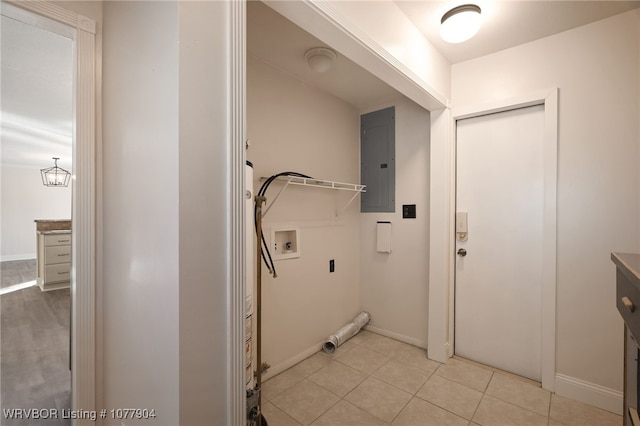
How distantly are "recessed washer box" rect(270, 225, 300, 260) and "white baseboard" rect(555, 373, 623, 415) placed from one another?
2062mm

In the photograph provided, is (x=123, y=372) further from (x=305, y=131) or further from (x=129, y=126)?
(x=305, y=131)

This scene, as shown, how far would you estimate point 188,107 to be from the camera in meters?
0.83

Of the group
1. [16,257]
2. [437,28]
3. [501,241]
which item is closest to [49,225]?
[16,257]

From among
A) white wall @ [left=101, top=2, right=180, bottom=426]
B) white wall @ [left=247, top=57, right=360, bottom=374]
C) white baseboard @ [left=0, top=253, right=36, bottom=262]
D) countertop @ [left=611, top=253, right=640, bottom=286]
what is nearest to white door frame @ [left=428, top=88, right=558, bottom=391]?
white wall @ [left=247, top=57, right=360, bottom=374]

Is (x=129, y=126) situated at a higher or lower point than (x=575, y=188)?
higher

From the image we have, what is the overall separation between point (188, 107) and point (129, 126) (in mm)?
522

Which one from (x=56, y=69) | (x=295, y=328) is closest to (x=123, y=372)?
(x=295, y=328)

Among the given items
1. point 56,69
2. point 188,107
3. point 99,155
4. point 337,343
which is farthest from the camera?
point 337,343

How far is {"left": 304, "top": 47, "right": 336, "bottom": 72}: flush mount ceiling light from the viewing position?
74.7 inches

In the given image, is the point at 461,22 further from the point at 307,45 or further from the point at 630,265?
the point at 630,265

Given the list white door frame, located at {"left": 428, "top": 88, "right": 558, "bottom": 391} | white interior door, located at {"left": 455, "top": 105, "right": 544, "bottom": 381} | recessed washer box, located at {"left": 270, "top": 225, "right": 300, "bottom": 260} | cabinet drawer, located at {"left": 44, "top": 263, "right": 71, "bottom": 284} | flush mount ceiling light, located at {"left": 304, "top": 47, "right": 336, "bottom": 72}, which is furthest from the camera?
cabinet drawer, located at {"left": 44, "top": 263, "right": 71, "bottom": 284}

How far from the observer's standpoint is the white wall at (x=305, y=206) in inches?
81.8

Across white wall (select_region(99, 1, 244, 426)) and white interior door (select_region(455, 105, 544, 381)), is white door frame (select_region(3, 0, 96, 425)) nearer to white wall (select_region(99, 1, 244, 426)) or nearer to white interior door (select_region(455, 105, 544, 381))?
white wall (select_region(99, 1, 244, 426))

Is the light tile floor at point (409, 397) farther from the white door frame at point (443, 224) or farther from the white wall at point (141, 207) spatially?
the white wall at point (141, 207)
